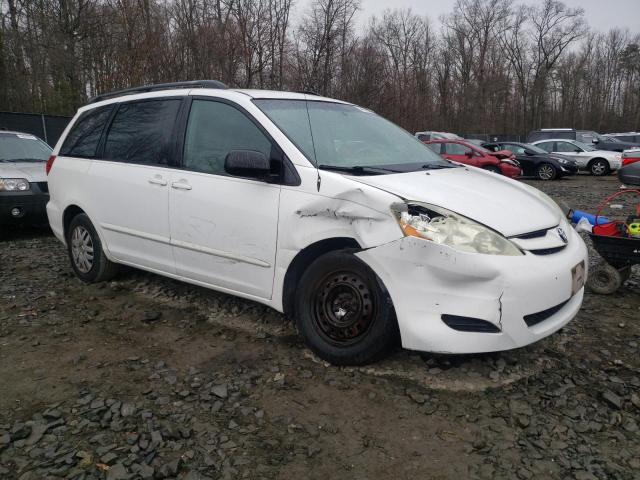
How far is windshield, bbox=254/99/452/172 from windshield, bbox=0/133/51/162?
5.89 meters

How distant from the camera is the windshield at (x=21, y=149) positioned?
7662 mm

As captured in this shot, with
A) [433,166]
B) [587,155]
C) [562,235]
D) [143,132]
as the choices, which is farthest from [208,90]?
[587,155]

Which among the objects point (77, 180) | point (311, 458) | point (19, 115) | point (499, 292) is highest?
point (19, 115)

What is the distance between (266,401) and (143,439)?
2.13 ft

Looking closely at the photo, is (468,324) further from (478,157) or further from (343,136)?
(478,157)

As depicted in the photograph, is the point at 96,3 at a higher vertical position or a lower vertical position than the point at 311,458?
higher

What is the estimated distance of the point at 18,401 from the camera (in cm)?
274

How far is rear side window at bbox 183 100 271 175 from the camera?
344 cm

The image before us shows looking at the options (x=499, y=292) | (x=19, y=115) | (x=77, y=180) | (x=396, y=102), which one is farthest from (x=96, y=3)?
(x=499, y=292)

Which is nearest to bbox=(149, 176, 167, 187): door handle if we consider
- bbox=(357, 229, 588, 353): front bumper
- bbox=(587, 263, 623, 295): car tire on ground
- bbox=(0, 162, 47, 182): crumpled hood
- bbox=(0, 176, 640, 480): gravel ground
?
bbox=(0, 176, 640, 480): gravel ground

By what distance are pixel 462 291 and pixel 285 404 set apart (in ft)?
3.65

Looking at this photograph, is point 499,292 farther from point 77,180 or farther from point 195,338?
point 77,180

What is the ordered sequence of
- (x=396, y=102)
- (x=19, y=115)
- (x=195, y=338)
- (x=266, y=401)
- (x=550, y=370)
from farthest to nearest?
(x=396, y=102) → (x=19, y=115) → (x=195, y=338) → (x=550, y=370) → (x=266, y=401)

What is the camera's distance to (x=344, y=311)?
2973 mm
